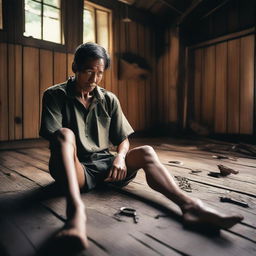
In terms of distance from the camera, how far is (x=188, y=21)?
613 cm

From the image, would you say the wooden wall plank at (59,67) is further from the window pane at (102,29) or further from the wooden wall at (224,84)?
the wooden wall at (224,84)

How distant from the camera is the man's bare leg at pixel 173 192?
1.49m

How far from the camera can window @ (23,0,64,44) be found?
4.67 meters

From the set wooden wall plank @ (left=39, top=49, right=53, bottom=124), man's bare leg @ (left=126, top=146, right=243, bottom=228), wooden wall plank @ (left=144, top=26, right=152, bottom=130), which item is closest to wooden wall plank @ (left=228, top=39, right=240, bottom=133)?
wooden wall plank @ (left=144, top=26, right=152, bottom=130)

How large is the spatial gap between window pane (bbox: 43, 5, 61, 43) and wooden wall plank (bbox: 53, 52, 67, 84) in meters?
0.29

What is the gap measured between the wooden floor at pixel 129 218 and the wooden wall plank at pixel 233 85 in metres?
2.49

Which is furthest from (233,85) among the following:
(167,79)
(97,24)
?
(97,24)

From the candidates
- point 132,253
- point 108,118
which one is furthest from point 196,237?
point 108,118

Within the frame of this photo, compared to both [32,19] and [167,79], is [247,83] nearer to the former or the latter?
[167,79]

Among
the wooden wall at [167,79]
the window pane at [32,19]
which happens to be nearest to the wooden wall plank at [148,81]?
the wooden wall at [167,79]

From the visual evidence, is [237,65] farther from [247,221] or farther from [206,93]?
[247,221]

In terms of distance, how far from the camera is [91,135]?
2.22 meters

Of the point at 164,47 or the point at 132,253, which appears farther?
the point at 164,47

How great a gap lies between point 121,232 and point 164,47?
5.78 m
